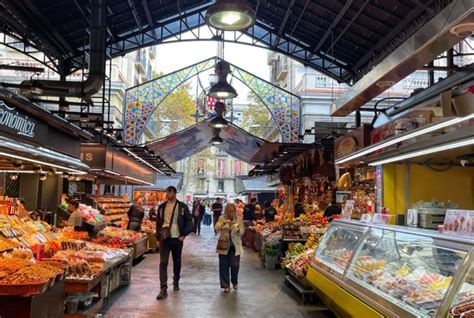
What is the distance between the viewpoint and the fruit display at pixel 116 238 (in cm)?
962

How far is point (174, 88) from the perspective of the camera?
55.6 feet

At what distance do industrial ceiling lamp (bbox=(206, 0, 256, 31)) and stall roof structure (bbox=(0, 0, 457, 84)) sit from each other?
16.4ft

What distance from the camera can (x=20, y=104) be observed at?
252 inches

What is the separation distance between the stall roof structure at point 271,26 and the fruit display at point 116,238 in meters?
4.77

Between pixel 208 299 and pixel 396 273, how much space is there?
3673 mm

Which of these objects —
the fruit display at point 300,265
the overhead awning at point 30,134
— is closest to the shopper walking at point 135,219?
the overhead awning at point 30,134

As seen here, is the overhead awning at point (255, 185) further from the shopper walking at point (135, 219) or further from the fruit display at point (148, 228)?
the shopper walking at point (135, 219)

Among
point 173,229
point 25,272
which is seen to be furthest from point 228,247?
point 25,272

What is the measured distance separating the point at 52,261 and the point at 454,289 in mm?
4577

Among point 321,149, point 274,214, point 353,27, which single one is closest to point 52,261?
point 321,149

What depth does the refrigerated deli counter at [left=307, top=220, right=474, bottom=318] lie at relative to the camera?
348cm

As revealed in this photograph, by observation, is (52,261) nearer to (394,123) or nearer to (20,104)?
(20,104)

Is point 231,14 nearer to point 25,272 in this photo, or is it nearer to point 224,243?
point 25,272

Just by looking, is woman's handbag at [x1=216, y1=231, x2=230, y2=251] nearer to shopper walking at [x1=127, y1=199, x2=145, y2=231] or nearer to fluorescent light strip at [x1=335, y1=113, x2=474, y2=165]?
fluorescent light strip at [x1=335, y1=113, x2=474, y2=165]
